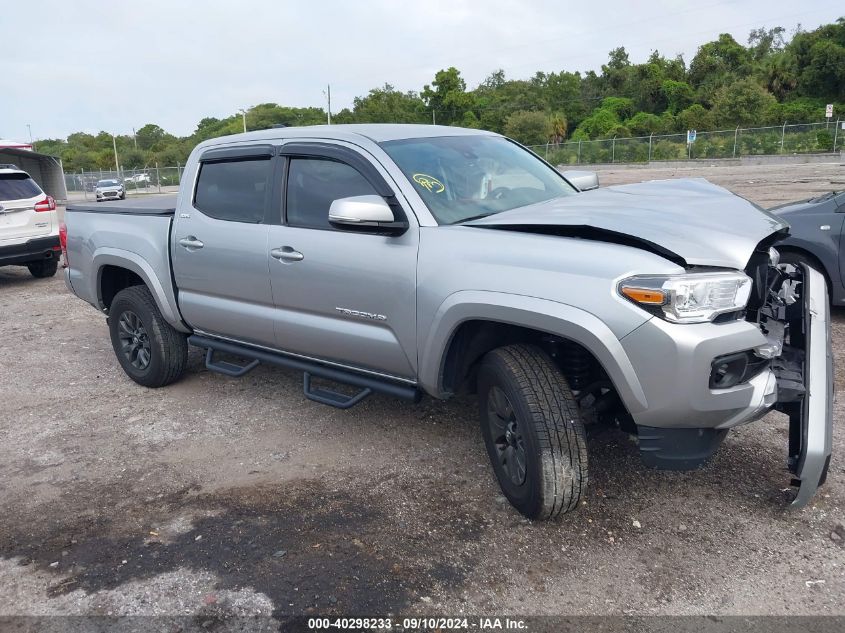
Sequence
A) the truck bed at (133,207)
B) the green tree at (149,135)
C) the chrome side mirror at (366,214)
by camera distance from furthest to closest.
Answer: the green tree at (149,135), the truck bed at (133,207), the chrome side mirror at (366,214)

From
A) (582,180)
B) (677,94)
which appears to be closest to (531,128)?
(677,94)

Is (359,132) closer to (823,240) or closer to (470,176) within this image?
(470,176)

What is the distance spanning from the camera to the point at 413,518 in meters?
3.45

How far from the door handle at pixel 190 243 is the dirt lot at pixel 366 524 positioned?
3.84 ft

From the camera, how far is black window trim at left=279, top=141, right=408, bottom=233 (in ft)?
12.1

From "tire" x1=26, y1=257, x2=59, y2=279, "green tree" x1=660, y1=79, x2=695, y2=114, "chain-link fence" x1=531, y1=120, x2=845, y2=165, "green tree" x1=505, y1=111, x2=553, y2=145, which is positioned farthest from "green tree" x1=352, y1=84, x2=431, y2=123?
"tire" x1=26, y1=257, x2=59, y2=279

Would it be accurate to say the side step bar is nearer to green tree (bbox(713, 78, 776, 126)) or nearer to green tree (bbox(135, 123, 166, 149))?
green tree (bbox(713, 78, 776, 126))

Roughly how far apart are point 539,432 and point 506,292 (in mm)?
627

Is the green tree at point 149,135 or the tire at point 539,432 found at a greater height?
the green tree at point 149,135

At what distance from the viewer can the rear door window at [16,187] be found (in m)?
9.82

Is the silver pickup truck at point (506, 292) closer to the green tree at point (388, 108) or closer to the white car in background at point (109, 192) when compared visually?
the white car in background at point (109, 192)

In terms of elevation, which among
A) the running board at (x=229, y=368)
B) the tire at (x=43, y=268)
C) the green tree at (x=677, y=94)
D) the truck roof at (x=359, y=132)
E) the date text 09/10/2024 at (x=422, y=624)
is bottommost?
the date text 09/10/2024 at (x=422, y=624)

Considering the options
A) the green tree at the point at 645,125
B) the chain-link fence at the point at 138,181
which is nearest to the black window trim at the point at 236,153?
the chain-link fence at the point at 138,181

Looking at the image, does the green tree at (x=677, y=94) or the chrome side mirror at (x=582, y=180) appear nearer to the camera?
the chrome side mirror at (x=582, y=180)
